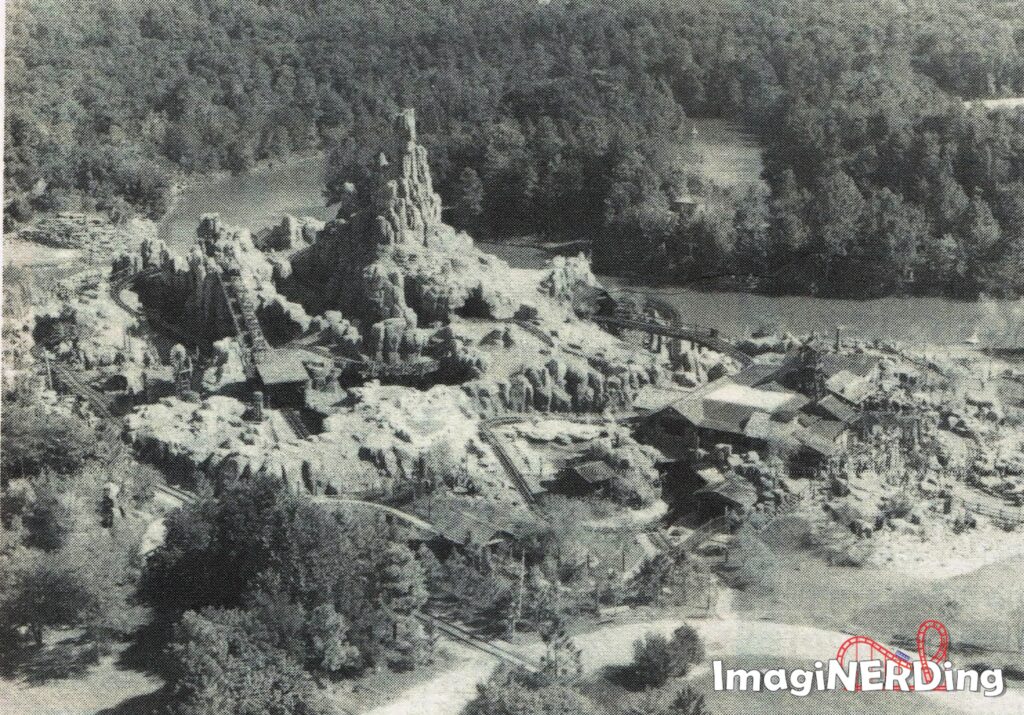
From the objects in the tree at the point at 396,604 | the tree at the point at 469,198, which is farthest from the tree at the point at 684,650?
the tree at the point at 469,198

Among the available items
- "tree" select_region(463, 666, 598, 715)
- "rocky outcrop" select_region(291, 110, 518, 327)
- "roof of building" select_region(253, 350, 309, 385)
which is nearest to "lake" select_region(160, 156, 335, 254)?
"rocky outcrop" select_region(291, 110, 518, 327)

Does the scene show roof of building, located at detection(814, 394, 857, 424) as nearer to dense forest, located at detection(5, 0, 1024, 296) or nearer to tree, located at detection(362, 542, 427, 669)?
dense forest, located at detection(5, 0, 1024, 296)

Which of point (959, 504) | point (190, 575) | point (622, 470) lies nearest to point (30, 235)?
point (190, 575)

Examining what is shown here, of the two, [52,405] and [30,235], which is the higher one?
[30,235]

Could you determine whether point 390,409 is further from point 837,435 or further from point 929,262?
point 929,262

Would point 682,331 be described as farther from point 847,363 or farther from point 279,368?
point 279,368

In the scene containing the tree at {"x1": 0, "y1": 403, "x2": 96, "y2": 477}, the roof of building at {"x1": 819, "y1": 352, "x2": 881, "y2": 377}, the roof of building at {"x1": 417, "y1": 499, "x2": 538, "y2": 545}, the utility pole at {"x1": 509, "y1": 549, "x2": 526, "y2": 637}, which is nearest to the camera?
the utility pole at {"x1": 509, "y1": 549, "x2": 526, "y2": 637}
